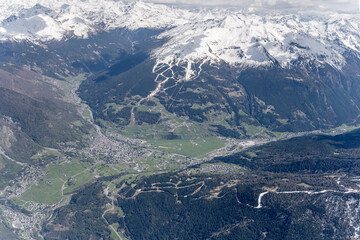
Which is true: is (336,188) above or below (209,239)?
above

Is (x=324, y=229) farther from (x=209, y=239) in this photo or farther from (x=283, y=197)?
(x=209, y=239)

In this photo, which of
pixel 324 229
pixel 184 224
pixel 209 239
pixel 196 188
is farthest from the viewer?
pixel 196 188

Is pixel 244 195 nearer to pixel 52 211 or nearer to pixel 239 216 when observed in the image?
pixel 239 216

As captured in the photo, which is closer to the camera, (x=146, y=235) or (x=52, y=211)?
(x=146, y=235)

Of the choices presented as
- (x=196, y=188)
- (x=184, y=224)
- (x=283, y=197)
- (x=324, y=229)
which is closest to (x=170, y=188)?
(x=196, y=188)

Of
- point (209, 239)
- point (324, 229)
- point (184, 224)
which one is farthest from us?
point (184, 224)

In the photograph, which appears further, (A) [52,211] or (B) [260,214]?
(A) [52,211]

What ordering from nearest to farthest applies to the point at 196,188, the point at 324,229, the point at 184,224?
1. the point at 324,229
2. the point at 184,224
3. the point at 196,188

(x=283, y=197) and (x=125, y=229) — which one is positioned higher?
A: (x=283, y=197)

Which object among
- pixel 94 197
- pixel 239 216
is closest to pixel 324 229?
pixel 239 216
